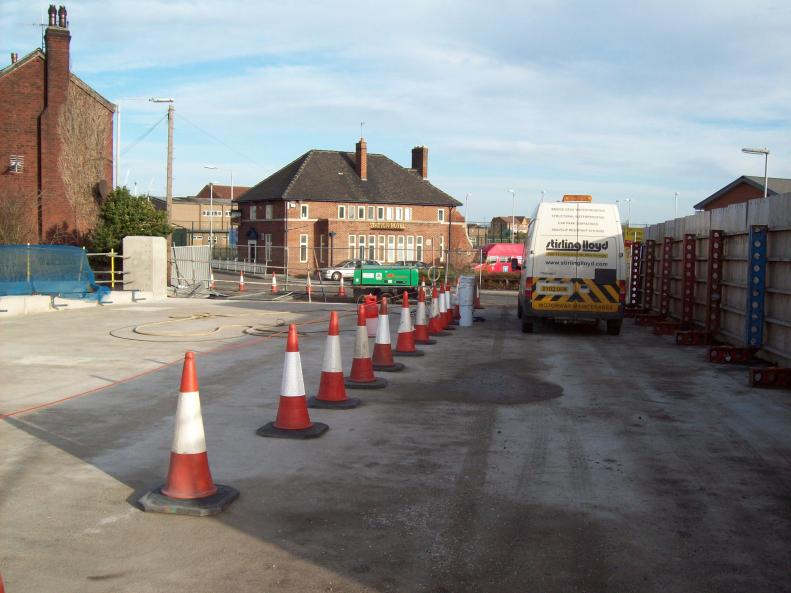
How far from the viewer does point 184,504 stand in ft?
17.6

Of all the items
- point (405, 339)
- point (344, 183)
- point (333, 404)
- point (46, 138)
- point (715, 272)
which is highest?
point (344, 183)

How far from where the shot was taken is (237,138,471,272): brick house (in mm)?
67000

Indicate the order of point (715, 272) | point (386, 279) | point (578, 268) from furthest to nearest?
point (386, 279)
point (578, 268)
point (715, 272)

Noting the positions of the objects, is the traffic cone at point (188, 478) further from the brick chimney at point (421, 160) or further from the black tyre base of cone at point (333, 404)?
the brick chimney at point (421, 160)

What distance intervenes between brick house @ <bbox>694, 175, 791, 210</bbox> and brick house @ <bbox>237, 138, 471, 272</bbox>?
21.3m

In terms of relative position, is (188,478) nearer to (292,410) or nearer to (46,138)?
(292,410)

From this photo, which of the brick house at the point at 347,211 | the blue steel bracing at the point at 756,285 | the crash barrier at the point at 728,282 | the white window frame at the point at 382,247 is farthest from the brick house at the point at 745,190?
the blue steel bracing at the point at 756,285

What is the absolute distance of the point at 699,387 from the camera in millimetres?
11094

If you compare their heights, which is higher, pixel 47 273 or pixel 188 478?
pixel 47 273

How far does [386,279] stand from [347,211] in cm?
3924

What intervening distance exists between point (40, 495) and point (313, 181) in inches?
2508

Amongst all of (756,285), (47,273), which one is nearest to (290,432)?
(756,285)

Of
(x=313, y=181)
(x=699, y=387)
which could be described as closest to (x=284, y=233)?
(x=313, y=181)

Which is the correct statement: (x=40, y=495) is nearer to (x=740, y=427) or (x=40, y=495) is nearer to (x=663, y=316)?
(x=740, y=427)
